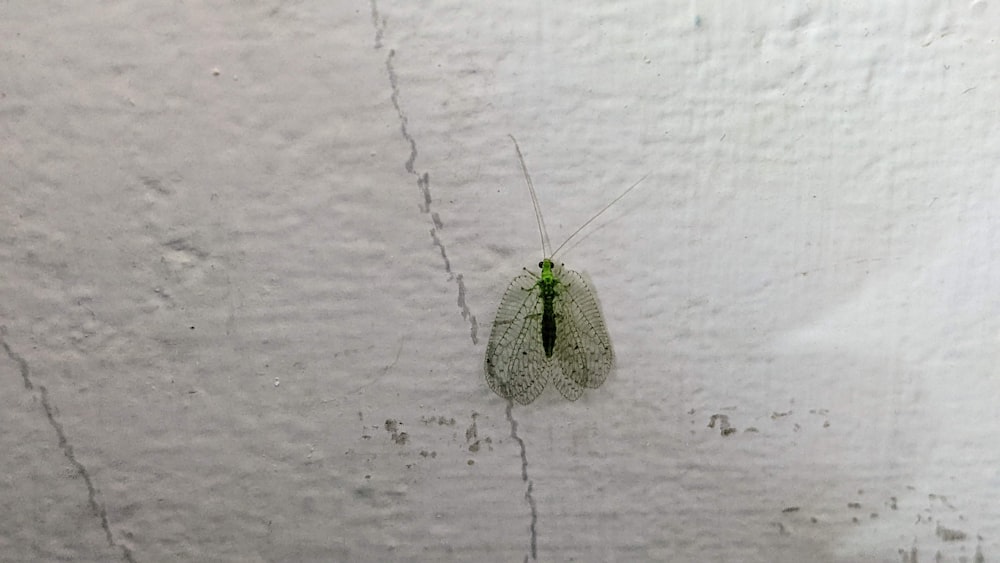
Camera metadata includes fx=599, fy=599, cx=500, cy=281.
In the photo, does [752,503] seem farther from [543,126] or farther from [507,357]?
[543,126]

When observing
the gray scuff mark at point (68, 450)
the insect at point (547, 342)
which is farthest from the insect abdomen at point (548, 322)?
the gray scuff mark at point (68, 450)

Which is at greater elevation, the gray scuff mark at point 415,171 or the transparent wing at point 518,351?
the gray scuff mark at point 415,171

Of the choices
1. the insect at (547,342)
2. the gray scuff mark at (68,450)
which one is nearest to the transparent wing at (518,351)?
the insect at (547,342)

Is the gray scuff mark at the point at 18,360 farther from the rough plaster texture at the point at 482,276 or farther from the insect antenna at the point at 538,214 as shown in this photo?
the insect antenna at the point at 538,214

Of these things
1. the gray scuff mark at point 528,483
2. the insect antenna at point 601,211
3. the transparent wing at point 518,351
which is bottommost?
the gray scuff mark at point 528,483

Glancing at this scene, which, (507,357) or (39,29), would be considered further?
(507,357)

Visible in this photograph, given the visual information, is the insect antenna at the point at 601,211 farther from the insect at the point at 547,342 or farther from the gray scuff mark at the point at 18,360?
the gray scuff mark at the point at 18,360

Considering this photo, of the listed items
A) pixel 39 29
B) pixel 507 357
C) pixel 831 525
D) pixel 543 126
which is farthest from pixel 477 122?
pixel 831 525

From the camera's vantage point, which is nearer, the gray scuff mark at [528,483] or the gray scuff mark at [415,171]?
the gray scuff mark at [415,171]
